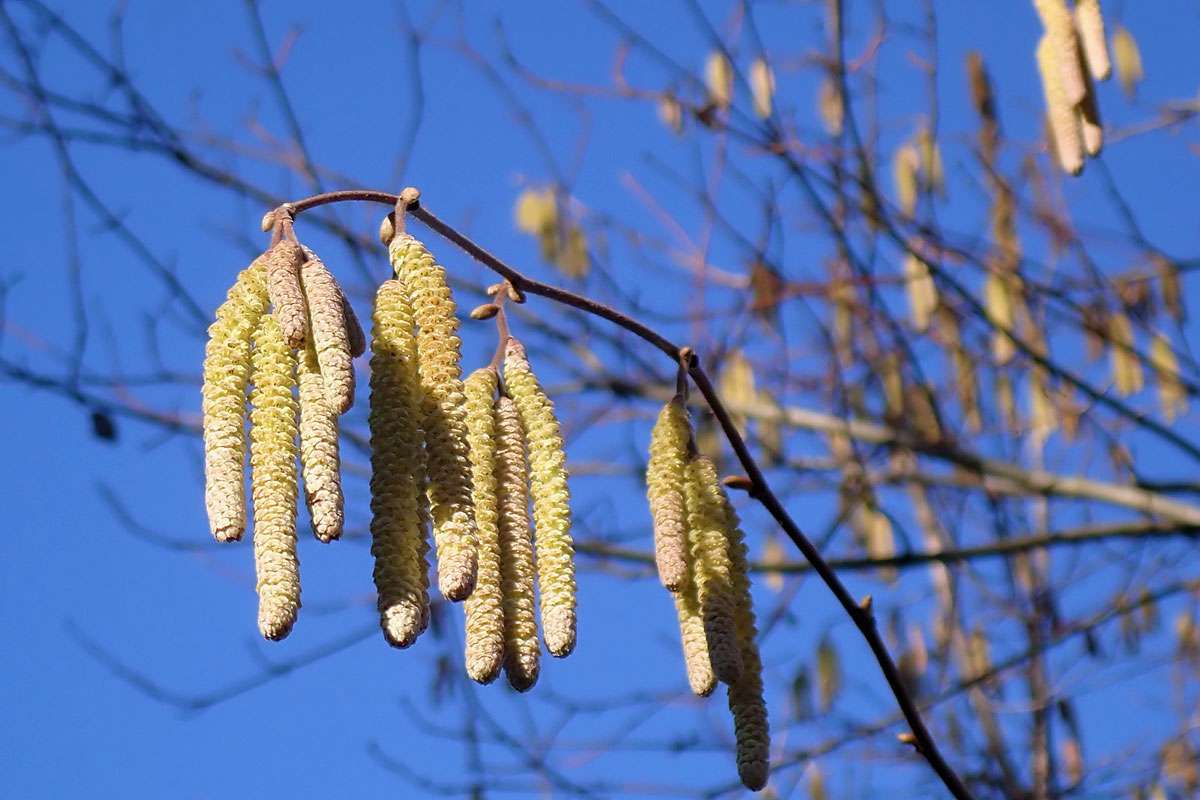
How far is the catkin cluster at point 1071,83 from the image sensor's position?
2.68 meters

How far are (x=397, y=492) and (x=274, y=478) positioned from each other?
0.36 ft

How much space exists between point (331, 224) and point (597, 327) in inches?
39.3

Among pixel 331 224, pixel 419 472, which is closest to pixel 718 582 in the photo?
pixel 419 472

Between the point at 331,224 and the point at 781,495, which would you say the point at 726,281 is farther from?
the point at 331,224

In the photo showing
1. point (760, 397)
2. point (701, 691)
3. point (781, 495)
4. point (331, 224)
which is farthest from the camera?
point (760, 397)

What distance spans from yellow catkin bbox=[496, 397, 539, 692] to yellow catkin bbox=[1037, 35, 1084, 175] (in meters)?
1.38

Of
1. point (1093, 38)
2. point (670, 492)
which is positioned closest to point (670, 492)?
point (670, 492)

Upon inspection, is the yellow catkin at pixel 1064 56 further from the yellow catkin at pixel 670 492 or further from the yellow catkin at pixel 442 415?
the yellow catkin at pixel 442 415

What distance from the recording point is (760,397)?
205 inches

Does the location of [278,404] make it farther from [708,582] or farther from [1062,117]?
[1062,117]

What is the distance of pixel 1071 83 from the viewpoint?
2678 mm

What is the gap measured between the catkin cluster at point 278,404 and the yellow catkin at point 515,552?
0.20 meters

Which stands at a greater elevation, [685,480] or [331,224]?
[331,224]

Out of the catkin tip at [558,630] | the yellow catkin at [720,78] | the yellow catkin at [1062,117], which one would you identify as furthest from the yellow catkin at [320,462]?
the yellow catkin at [720,78]
